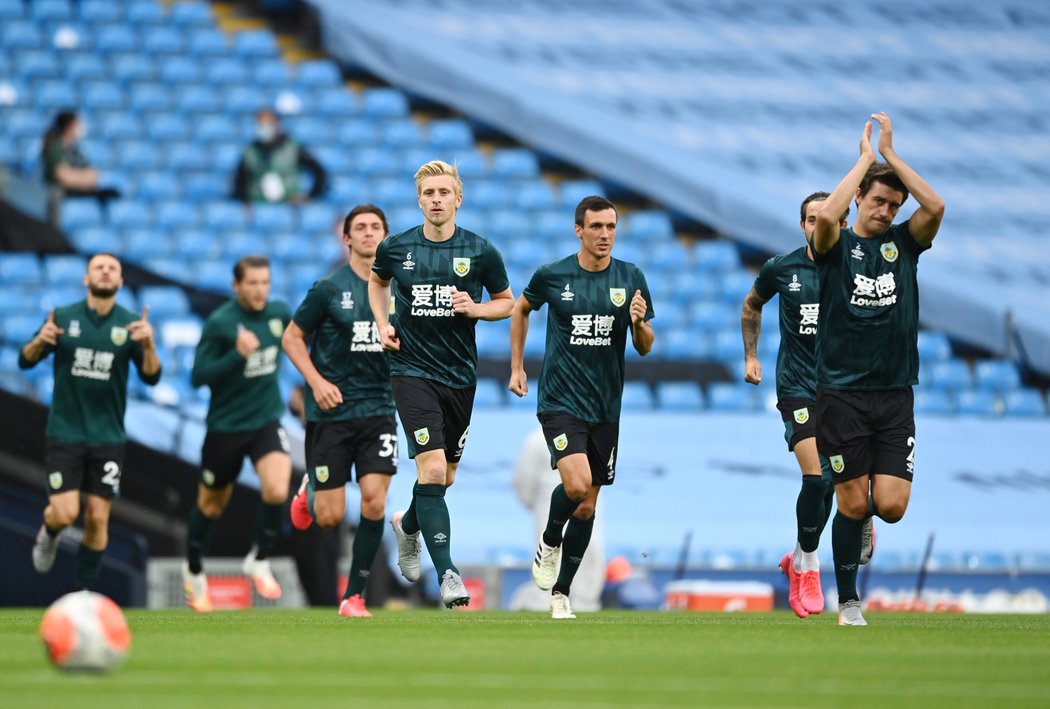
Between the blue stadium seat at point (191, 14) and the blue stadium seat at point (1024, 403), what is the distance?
41.5 ft

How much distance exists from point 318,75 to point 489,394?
287 inches

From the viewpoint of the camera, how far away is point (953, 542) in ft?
55.7

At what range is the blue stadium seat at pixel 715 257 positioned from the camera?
2277 cm

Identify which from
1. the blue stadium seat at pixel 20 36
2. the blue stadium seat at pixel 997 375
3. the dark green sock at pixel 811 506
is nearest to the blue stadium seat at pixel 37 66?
the blue stadium seat at pixel 20 36

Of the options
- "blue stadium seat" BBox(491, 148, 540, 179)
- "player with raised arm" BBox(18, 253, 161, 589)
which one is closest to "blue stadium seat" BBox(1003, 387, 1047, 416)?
"blue stadium seat" BBox(491, 148, 540, 179)

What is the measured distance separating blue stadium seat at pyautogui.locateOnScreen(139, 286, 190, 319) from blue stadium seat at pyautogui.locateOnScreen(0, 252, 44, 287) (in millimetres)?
1221

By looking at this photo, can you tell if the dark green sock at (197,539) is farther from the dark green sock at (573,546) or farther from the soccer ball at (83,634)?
the soccer ball at (83,634)

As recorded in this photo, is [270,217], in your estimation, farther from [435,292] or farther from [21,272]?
[435,292]

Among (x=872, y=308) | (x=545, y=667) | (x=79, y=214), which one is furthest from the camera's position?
(x=79, y=214)

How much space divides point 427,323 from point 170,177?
1382 cm

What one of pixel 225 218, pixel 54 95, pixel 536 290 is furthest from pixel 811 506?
pixel 54 95

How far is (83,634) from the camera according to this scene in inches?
212

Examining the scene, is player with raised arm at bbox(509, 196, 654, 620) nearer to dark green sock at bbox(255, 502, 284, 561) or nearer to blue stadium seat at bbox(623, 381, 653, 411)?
dark green sock at bbox(255, 502, 284, 561)

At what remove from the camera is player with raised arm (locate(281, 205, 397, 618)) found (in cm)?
1031
